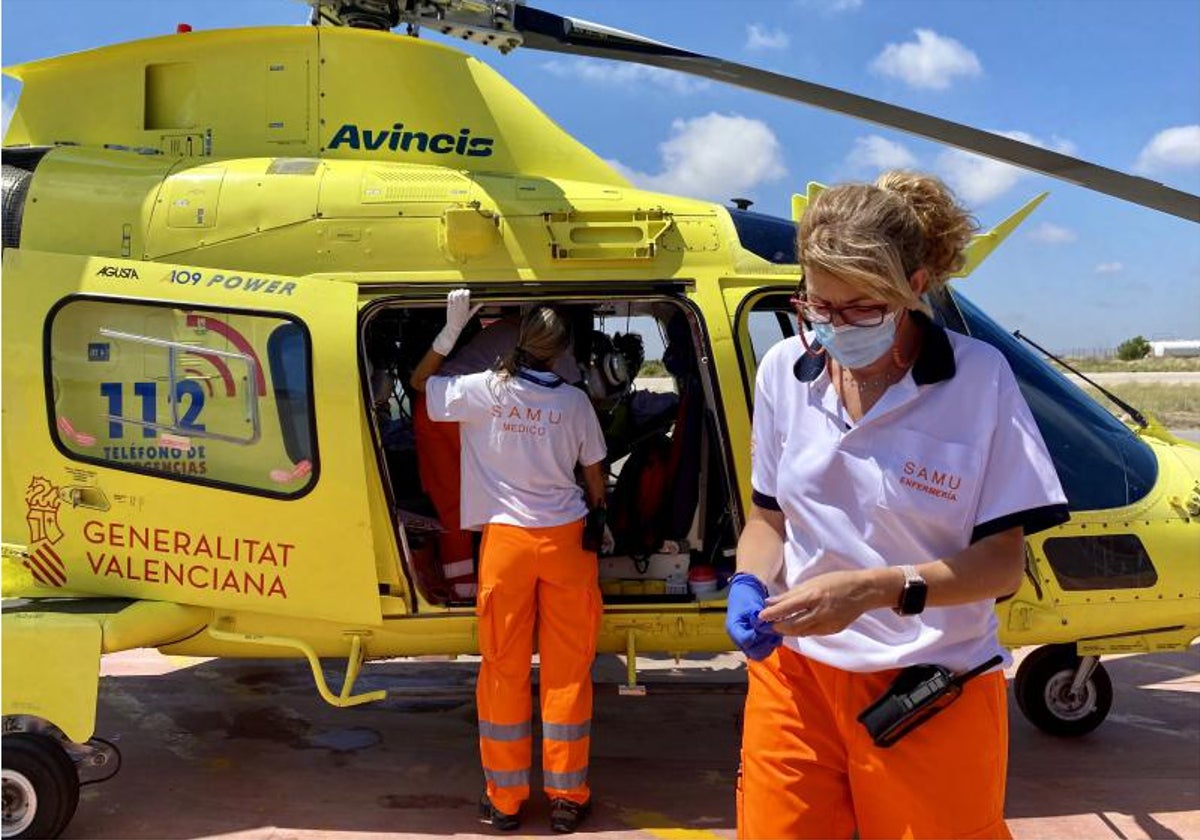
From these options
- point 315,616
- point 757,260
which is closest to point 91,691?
point 315,616

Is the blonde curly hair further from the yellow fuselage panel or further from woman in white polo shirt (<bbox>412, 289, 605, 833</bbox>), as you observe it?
the yellow fuselage panel

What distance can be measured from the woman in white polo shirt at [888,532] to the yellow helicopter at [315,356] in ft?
6.42

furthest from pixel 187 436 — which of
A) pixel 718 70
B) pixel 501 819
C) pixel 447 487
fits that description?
pixel 718 70

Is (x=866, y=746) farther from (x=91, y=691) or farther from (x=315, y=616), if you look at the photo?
(x=91, y=691)

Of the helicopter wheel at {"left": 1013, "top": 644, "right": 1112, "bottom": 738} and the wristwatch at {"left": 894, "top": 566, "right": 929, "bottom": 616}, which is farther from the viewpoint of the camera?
the helicopter wheel at {"left": 1013, "top": 644, "right": 1112, "bottom": 738}

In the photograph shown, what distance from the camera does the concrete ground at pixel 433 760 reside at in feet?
12.3

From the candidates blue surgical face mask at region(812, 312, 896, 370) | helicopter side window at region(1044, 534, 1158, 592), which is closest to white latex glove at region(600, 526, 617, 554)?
helicopter side window at region(1044, 534, 1158, 592)

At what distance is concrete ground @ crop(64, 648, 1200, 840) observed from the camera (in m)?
3.75

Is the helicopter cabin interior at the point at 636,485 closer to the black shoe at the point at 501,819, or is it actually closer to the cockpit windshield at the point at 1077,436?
the black shoe at the point at 501,819

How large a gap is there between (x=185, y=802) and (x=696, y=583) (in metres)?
2.30

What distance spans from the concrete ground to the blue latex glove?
2.07 metres

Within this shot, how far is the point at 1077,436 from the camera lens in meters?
4.09

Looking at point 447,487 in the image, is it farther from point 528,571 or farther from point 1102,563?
point 1102,563

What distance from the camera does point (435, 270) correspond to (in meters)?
3.87
